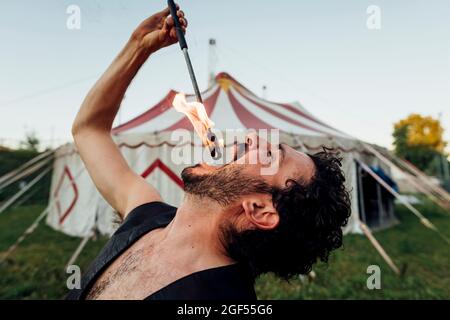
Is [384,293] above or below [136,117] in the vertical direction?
below

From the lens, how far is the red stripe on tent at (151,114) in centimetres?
503

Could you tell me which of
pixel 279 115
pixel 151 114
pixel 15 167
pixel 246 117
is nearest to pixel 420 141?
pixel 279 115

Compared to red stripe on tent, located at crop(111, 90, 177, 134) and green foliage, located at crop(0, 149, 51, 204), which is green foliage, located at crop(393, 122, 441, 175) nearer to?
red stripe on tent, located at crop(111, 90, 177, 134)

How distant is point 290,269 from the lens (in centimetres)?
132

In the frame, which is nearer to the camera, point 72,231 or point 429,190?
point 429,190

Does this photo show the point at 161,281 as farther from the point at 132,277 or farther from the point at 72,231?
the point at 72,231

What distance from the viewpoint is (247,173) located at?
3.96 ft

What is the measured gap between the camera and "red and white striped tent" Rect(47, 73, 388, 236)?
4684mm

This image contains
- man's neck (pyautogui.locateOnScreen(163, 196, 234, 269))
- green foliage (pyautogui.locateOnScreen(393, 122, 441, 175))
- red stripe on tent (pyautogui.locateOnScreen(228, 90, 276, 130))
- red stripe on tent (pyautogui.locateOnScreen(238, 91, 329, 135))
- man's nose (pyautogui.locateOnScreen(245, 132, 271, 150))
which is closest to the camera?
man's neck (pyautogui.locateOnScreen(163, 196, 234, 269))

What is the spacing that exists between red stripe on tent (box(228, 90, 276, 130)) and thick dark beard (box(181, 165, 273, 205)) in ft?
11.5

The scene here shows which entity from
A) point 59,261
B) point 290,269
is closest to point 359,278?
point 290,269

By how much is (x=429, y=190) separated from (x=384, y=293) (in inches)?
66.3

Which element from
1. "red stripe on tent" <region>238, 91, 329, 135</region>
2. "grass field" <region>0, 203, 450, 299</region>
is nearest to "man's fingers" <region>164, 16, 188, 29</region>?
"grass field" <region>0, 203, 450, 299</region>

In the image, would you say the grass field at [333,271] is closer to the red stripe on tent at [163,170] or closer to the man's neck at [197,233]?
the man's neck at [197,233]
